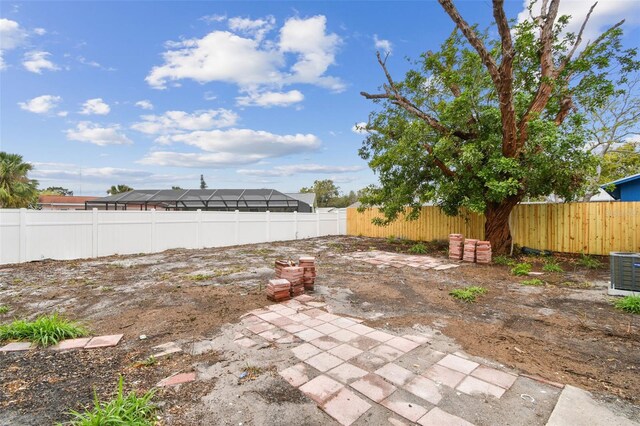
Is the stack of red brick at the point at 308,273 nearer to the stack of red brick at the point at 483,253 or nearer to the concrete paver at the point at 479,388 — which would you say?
the concrete paver at the point at 479,388

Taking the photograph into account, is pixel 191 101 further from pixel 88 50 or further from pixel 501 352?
pixel 501 352

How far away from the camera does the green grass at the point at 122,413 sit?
1.71m

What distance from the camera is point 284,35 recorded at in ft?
30.5

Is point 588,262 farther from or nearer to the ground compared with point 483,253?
nearer to the ground

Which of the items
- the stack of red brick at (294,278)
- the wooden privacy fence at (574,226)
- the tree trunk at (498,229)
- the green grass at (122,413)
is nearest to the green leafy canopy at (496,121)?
the tree trunk at (498,229)

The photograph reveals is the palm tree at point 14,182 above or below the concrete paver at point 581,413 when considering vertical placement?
above

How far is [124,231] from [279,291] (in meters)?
6.97

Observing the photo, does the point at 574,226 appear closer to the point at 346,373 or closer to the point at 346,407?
the point at 346,373

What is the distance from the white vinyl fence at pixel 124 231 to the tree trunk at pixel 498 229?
7.67 m

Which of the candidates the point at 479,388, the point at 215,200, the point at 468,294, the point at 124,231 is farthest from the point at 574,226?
the point at 215,200

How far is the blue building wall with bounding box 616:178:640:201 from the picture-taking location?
31.3ft

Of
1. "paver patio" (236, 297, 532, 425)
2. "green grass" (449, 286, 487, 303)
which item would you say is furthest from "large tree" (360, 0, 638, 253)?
"paver patio" (236, 297, 532, 425)

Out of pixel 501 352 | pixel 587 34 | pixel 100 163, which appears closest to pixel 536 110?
pixel 587 34

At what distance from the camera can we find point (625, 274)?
461cm
